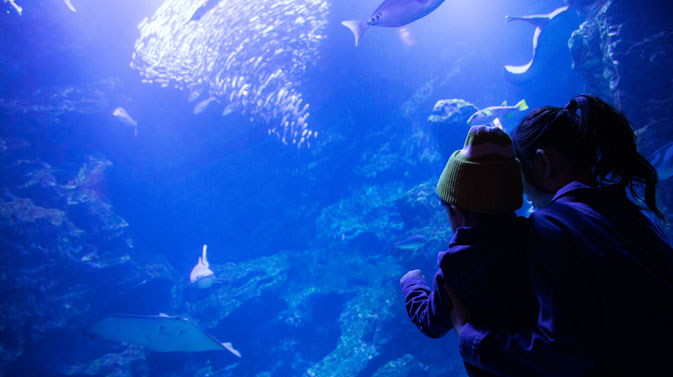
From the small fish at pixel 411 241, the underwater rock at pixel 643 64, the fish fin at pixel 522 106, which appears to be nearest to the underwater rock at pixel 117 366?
the small fish at pixel 411 241

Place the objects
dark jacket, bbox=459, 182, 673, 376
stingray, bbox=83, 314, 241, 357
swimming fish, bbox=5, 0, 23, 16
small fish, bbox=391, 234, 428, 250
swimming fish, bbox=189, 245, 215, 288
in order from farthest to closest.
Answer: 1. swimming fish, bbox=189, 245, 215, 288
2. swimming fish, bbox=5, 0, 23, 16
3. small fish, bbox=391, 234, 428, 250
4. stingray, bbox=83, 314, 241, 357
5. dark jacket, bbox=459, 182, 673, 376

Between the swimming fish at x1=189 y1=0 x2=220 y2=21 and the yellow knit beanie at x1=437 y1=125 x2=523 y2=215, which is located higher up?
the swimming fish at x1=189 y1=0 x2=220 y2=21

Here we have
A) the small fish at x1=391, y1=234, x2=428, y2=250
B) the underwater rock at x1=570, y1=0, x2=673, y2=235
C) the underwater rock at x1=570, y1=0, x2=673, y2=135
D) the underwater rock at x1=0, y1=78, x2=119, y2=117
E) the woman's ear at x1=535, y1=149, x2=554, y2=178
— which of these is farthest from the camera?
the underwater rock at x1=0, y1=78, x2=119, y2=117

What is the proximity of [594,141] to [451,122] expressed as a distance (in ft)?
33.9

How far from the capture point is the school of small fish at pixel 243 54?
412 inches

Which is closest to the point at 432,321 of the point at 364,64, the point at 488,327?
the point at 488,327

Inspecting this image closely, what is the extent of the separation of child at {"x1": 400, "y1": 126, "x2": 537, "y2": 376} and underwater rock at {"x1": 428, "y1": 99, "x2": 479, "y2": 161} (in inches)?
399

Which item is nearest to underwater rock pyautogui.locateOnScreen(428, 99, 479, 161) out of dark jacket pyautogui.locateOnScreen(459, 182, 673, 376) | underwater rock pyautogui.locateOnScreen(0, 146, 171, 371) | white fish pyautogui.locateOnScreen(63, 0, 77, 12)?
dark jacket pyautogui.locateOnScreen(459, 182, 673, 376)

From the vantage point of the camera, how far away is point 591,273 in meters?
0.73

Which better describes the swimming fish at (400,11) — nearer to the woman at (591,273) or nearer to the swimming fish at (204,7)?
the woman at (591,273)

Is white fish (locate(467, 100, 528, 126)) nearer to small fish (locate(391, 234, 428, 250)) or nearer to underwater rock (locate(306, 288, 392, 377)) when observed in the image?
small fish (locate(391, 234, 428, 250))

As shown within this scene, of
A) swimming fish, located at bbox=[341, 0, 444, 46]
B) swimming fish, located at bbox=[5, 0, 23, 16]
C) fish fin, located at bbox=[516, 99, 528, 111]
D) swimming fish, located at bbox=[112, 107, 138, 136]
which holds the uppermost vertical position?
swimming fish, located at bbox=[5, 0, 23, 16]

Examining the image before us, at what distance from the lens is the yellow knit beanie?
0.91 meters

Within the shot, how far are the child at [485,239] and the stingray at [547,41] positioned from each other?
11704 millimetres
